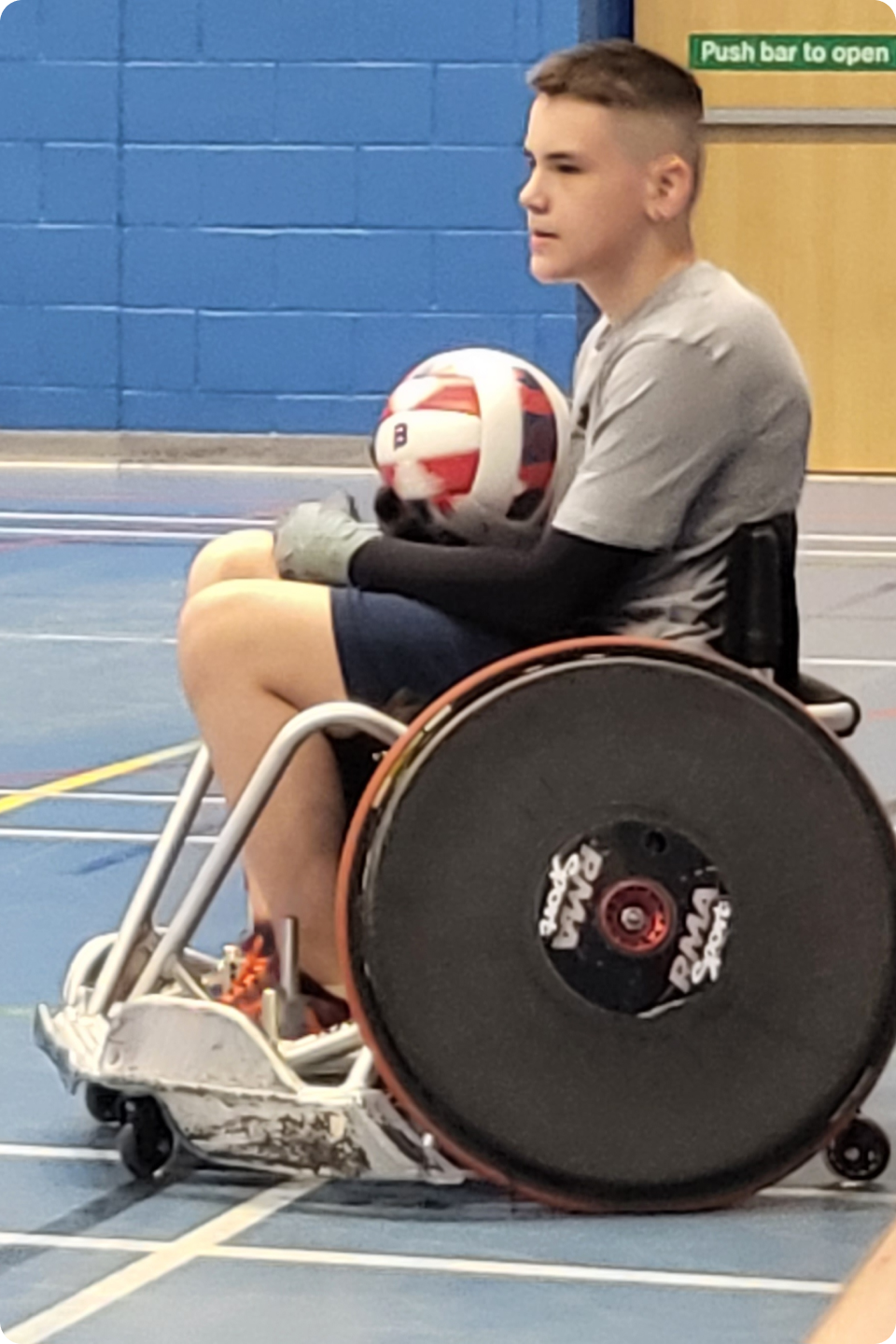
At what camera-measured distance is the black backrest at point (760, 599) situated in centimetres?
326

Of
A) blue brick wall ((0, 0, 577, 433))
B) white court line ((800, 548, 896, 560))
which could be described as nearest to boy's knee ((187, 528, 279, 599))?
white court line ((800, 548, 896, 560))

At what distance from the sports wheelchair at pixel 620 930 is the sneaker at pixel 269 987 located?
0.87ft

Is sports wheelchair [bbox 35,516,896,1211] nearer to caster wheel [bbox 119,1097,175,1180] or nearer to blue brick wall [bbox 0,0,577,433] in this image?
caster wheel [bbox 119,1097,175,1180]

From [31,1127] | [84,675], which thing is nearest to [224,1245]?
[31,1127]

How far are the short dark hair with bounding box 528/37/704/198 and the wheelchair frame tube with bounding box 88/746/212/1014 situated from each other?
36.7 inches

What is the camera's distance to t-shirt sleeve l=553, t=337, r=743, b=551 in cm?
325

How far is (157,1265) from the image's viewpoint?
2939 mm

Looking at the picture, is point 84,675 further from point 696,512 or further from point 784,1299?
point 784,1299

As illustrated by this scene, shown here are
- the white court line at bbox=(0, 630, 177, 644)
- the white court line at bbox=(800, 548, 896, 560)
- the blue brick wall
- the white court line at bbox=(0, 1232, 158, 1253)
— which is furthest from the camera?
the blue brick wall

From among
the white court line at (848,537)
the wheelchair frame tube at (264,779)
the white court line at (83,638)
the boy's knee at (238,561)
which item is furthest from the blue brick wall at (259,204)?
the wheelchair frame tube at (264,779)

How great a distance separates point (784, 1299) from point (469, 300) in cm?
926

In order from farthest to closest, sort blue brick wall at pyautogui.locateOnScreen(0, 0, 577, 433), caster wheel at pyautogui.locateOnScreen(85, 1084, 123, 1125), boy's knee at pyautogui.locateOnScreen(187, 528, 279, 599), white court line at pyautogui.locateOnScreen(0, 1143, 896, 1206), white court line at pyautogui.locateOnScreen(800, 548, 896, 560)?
blue brick wall at pyautogui.locateOnScreen(0, 0, 577, 433), white court line at pyautogui.locateOnScreen(800, 548, 896, 560), boy's knee at pyautogui.locateOnScreen(187, 528, 279, 599), caster wheel at pyautogui.locateOnScreen(85, 1084, 123, 1125), white court line at pyautogui.locateOnScreen(0, 1143, 896, 1206)

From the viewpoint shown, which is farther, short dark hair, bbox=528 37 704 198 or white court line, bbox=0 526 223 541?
white court line, bbox=0 526 223 541

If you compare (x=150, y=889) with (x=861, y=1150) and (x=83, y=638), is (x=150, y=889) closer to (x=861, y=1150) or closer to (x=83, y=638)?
(x=861, y=1150)
